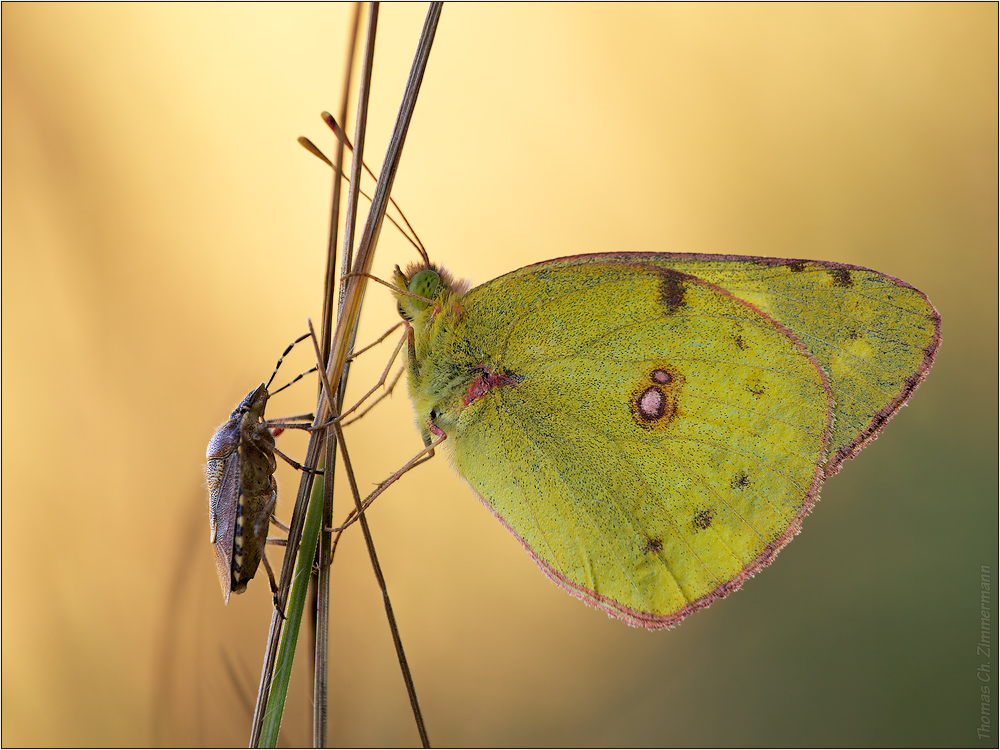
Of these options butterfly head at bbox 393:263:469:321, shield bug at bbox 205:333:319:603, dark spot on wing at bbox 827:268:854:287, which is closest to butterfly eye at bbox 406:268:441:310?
butterfly head at bbox 393:263:469:321

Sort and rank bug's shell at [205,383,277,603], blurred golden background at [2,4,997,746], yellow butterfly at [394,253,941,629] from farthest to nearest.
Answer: blurred golden background at [2,4,997,746], yellow butterfly at [394,253,941,629], bug's shell at [205,383,277,603]

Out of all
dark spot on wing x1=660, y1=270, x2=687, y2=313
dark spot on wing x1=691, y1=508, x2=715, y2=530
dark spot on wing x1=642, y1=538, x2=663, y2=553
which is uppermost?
dark spot on wing x1=660, y1=270, x2=687, y2=313

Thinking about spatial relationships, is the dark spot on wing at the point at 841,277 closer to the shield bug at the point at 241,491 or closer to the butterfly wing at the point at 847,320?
the butterfly wing at the point at 847,320

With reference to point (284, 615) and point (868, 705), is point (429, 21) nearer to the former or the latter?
point (284, 615)

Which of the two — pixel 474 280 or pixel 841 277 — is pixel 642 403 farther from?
pixel 474 280

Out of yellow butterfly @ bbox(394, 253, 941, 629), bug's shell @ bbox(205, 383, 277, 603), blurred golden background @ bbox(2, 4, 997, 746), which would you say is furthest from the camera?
blurred golden background @ bbox(2, 4, 997, 746)

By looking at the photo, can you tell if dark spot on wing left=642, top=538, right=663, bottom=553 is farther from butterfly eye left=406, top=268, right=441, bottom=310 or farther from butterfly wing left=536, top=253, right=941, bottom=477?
butterfly eye left=406, top=268, right=441, bottom=310

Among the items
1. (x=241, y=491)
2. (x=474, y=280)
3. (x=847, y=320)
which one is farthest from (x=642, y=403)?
(x=474, y=280)
